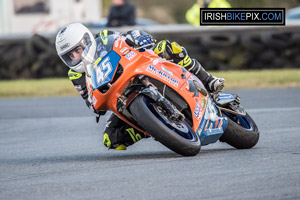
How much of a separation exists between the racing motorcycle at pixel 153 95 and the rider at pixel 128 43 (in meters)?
0.16

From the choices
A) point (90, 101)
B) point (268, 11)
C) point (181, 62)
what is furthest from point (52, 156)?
point (268, 11)

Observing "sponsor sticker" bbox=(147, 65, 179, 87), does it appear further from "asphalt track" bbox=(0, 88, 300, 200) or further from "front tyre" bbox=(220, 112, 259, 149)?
"front tyre" bbox=(220, 112, 259, 149)

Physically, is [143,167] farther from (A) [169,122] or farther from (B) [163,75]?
(B) [163,75]

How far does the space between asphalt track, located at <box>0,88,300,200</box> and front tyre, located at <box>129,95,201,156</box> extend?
129mm

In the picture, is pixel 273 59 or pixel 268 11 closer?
pixel 268 11

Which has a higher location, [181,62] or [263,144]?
[181,62]

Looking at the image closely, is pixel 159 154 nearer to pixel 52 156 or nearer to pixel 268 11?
pixel 52 156

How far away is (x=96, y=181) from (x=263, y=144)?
2.07m

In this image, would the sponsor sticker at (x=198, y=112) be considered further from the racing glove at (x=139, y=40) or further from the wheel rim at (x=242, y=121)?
the racing glove at (x=139, y=40)

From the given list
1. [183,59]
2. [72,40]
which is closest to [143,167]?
[183,59]

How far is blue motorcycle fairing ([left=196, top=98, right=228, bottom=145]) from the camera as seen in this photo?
5604 millimetres

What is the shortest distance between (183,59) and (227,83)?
26.5 feet

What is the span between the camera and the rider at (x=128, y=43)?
18.7 ft

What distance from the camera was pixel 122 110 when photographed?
17.8 feet
